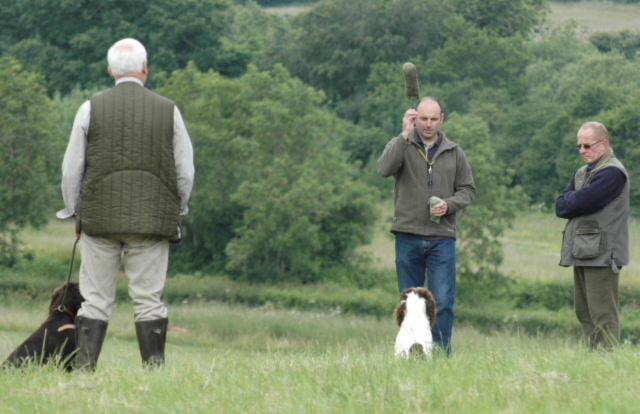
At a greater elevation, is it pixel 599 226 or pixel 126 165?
pixel 126 165

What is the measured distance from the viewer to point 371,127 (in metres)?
65.2

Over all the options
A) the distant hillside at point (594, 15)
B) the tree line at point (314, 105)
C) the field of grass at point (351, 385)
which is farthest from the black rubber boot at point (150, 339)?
the distant hillside at point (594, 15)

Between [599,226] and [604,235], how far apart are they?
76mm

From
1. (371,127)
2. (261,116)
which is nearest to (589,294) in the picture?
(261,116)

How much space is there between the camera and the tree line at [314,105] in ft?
121

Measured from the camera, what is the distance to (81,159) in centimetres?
595

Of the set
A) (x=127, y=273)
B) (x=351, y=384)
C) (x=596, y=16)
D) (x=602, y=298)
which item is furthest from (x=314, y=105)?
(x=596, y=16)

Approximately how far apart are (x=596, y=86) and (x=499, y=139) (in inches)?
260

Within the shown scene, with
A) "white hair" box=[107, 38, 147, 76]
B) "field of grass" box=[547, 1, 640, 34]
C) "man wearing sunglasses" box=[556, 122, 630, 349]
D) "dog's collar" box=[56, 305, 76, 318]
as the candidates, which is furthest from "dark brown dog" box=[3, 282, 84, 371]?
"field of grass" box=[547, 1, 640, 34]

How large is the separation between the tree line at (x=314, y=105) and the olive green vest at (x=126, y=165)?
16200mm

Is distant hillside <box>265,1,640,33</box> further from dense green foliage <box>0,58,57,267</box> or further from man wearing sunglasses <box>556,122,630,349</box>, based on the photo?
man wearing sunglasses <box>556,122,630,349</box>

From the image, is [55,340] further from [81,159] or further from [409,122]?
[409,122]

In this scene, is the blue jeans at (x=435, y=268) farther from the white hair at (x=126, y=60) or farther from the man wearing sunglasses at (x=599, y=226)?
the white hair at (x=126, y=60)

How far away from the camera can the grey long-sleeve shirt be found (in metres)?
5.93
